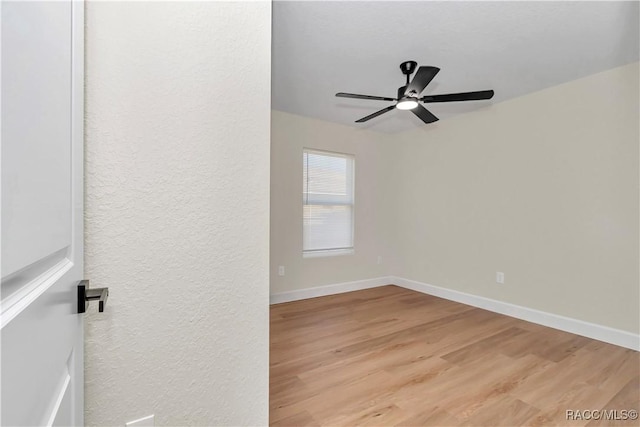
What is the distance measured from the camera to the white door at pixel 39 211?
0.34 m

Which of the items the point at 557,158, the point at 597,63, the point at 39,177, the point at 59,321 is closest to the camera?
the point at 39,177

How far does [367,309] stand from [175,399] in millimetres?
2884

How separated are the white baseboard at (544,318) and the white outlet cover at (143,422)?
3.68 m

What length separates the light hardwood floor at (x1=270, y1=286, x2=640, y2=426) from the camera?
176 cm

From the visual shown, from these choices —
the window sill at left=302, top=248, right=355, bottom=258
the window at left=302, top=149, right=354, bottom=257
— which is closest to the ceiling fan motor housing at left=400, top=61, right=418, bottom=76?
the window at left=302, top=149, right=354, bottom=257

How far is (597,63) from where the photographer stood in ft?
8.62

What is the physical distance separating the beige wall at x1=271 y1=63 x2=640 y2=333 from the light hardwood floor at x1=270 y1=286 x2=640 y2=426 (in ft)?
1.86

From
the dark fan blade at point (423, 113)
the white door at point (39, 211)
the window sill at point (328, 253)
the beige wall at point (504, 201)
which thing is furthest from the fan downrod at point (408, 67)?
the window sill at point (328, 253)

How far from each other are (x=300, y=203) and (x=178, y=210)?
3.06 metres

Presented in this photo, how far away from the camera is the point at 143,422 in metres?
0.98

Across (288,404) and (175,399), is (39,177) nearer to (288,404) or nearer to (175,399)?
(175,399)

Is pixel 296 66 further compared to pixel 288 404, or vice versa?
pixel 296 66

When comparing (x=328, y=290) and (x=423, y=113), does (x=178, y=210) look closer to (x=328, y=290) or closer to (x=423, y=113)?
(x=423, y=113)

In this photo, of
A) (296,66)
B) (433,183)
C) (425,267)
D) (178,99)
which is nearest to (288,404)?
(178,99)
